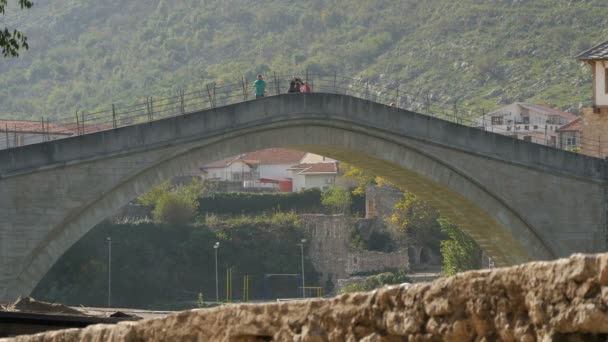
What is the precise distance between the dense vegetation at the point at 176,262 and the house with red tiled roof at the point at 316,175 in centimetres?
1868

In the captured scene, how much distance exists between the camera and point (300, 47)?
158 meters

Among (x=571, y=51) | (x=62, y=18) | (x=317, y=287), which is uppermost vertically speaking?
(x=62, y=18)

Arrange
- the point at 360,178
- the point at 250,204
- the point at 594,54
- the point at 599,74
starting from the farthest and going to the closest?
1. the point at 360,178
2. the point at 250,204
3. the point at 594,54
4. the point at 599,74

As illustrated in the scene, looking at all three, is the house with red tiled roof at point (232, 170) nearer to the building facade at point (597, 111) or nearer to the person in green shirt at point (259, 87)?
the building facade at point (597, 111)

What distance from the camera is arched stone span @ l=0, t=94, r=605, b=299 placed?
3072cm

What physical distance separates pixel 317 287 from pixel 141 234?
9.64 meters

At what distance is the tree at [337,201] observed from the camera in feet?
289

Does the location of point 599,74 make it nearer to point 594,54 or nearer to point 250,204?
point 594,54

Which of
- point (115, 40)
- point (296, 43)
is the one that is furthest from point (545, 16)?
point (115, 40)

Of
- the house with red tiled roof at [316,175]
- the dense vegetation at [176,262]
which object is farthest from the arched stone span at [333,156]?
the house with red tiled roof at [316,175]

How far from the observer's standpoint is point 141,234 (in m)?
75.7

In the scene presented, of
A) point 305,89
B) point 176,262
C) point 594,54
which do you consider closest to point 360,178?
point 176,262

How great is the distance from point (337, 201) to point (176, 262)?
1652cm

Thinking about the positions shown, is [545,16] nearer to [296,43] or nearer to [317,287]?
[296,43]
